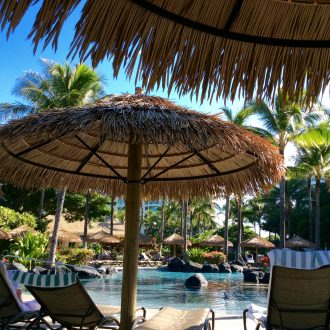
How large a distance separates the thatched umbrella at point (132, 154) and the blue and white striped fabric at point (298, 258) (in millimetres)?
929

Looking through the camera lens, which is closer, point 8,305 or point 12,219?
point 8,305

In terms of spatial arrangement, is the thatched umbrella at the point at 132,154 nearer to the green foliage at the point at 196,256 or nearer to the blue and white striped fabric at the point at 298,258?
the blue and white striped fabric at the point at 298,258

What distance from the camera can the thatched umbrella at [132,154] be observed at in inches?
137

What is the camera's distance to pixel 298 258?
3691 mm

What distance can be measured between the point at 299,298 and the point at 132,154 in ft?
7.19

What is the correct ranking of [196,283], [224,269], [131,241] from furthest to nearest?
1. [224,269]
2. [196,283]
3. [131,241]

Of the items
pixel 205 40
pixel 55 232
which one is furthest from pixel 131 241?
pixel 55 232

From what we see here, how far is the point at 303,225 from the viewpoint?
40.4 metres

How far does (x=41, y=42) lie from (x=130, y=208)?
2.63 m

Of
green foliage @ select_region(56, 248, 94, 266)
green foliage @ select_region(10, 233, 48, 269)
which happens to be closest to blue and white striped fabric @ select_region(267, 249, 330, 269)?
green foliage @ select_region(10, 233, 48, 269)

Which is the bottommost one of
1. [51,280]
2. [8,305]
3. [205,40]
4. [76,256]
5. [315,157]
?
[76,256]

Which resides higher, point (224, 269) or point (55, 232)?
point (55, 232)

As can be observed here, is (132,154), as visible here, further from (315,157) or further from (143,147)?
(315,157)

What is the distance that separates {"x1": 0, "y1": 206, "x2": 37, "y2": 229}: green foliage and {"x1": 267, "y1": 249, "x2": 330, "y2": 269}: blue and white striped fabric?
16380 mm
